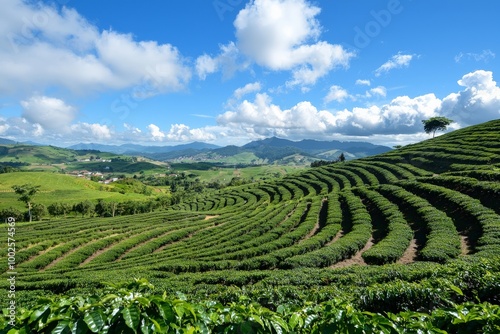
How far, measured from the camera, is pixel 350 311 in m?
4.14

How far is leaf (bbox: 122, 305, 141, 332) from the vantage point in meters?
3.23

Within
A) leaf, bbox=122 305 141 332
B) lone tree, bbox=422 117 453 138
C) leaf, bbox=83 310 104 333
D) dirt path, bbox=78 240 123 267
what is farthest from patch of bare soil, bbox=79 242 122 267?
lone tree, bbox=422 117 453 138

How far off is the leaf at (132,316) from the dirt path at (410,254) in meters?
24.5

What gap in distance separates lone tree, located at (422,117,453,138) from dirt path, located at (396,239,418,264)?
106 m

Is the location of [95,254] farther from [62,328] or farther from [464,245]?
[464,245]

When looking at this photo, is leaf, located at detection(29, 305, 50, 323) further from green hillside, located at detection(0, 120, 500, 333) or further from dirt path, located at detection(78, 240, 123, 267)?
dirt path, located at detection(78, 240, 123, 267)

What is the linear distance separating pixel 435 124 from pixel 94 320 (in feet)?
442

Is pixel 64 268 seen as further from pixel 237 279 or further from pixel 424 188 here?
pixel 424 188

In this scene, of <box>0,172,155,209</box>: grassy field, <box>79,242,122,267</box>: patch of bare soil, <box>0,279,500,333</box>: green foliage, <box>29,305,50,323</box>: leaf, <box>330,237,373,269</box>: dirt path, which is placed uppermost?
<box>29,305,50,323</box>: leaf

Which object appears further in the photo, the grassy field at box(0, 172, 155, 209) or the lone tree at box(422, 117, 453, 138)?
the grassy field at box(0, 172, 155, 209)

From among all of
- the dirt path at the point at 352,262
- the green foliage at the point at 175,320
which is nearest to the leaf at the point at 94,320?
the green foliage at the point at 175,320

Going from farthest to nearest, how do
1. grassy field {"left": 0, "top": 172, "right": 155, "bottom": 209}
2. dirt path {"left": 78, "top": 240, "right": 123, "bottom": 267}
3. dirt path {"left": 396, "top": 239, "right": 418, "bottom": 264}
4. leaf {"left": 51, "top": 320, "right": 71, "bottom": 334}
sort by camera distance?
grassy field {"left": 0, "top": 172, "right": 155, "bottom": 209}, dirt path {"left": 78, "top": 240, "right": 123, "bottom": 267}, dirt path {"left": 396, "top": 239, "right": 418, "bottom": 264}, leaf {"left": 51, "top": 320, "right": 71, "bottom": 334}

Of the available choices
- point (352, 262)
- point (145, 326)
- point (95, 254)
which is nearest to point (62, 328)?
point (145, 326)

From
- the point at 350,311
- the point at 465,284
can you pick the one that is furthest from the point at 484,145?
the point at 350,311
